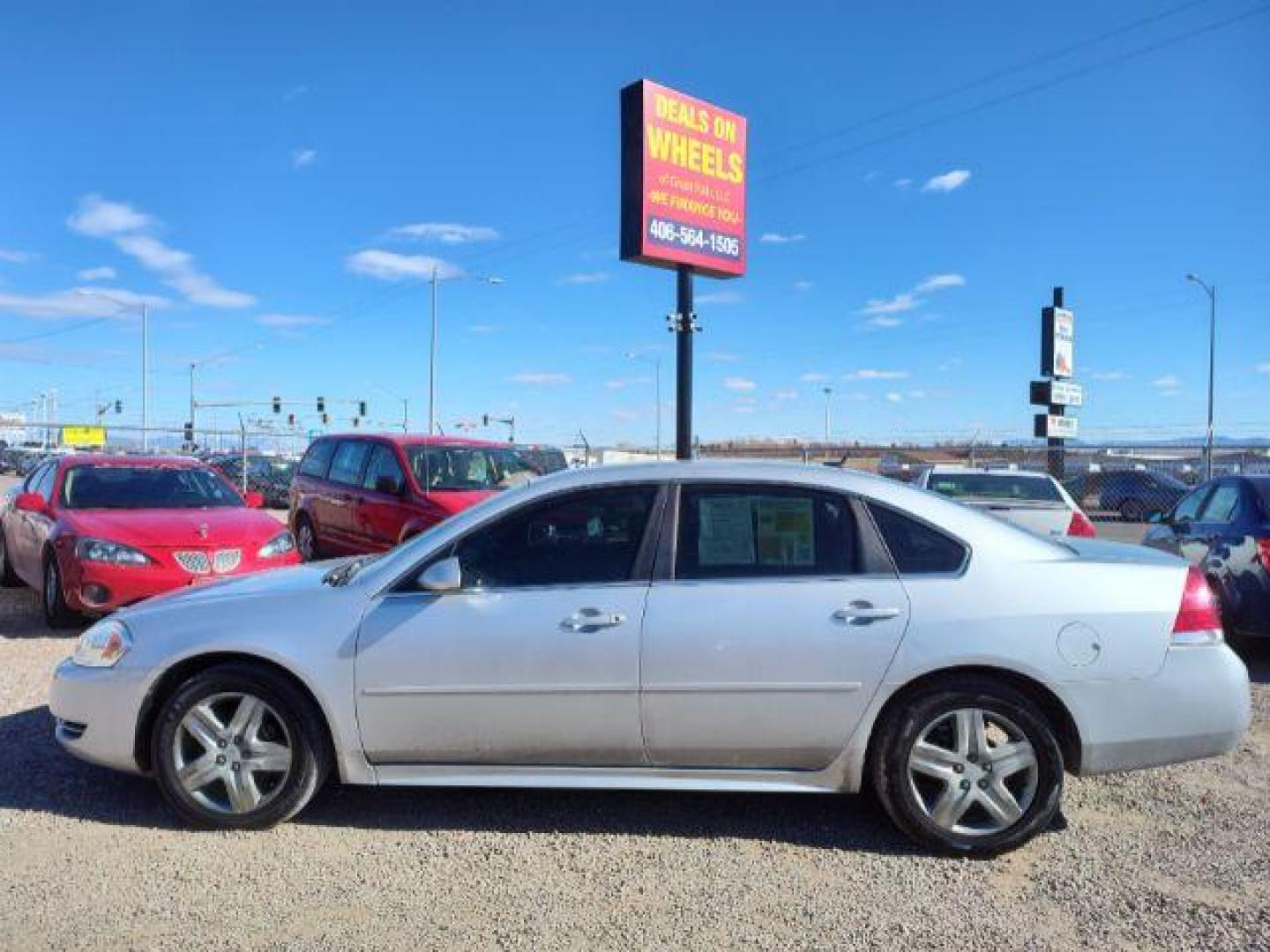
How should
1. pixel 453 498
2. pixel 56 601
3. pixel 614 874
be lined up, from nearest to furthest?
pixel 614 874 < pixel 56 601 < pixel 453 498

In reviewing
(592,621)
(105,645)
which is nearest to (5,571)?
(105,645)

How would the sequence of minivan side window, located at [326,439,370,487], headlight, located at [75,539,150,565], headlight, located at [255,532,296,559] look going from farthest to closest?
minivan side window, located at [326,439,370,487] → headlight, located at [255,532,296,559] → headlight, located at [75,539,150,565]

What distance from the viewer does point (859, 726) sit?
12.5 feet

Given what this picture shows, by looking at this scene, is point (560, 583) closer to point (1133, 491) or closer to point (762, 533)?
point (762, 533)

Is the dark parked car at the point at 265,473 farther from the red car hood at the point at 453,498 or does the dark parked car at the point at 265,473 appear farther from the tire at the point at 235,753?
the tire at the point at 235,753

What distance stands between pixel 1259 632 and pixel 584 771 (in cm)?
528

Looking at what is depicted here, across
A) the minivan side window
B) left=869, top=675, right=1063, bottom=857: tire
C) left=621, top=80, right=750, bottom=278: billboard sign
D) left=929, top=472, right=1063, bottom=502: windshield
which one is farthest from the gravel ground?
left=621, top=80, right=750, bottom=278: billboard sign

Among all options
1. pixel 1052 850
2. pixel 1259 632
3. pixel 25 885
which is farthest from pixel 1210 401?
pixel 25 885

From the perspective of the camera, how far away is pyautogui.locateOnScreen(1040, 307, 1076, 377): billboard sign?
1164 inches

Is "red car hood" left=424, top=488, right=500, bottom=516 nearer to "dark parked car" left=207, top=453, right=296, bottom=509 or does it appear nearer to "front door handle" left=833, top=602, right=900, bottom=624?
"front door handle" left=833, top=602, right=900, bottom=624

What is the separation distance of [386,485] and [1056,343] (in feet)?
82.1

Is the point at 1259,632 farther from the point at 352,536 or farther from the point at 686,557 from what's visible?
the point at 352,536

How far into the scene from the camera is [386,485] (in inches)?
399

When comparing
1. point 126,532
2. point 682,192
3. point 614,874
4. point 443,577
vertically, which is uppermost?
point 682,192
